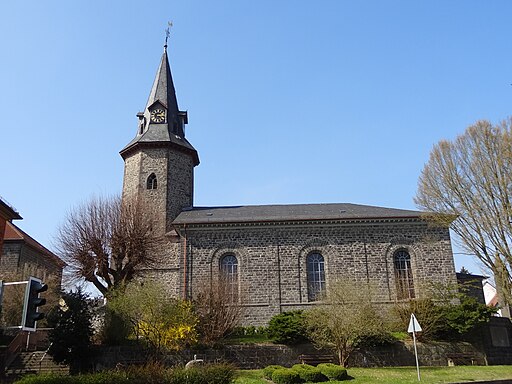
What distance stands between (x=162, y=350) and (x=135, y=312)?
2031 millimetres

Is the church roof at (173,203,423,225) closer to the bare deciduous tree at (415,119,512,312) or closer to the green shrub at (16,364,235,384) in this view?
the bare deciduous tree at (415,119,512,312)

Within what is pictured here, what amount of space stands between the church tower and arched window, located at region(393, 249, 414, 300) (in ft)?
49.3

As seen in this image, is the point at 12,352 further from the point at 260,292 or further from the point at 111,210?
the point at 260,292

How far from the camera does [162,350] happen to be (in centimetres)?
2084

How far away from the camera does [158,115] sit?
36844mm

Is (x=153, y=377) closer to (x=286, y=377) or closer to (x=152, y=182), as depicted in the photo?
(x=286, y=377)

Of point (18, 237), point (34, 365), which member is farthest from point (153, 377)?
point (18, 237)

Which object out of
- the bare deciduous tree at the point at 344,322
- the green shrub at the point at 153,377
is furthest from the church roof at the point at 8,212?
the bare deciduous tree at the point at 344,322

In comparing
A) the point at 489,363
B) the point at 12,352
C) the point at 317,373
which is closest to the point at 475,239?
the point at 489,363

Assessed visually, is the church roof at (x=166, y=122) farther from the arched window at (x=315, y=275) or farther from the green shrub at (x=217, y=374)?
the green shrub at (x=217, y=374)

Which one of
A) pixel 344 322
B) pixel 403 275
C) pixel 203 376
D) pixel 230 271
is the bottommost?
pixel 203 376

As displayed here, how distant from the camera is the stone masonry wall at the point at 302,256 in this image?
93.7 ft

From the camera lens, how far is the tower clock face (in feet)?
120

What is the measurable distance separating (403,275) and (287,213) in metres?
8.18
